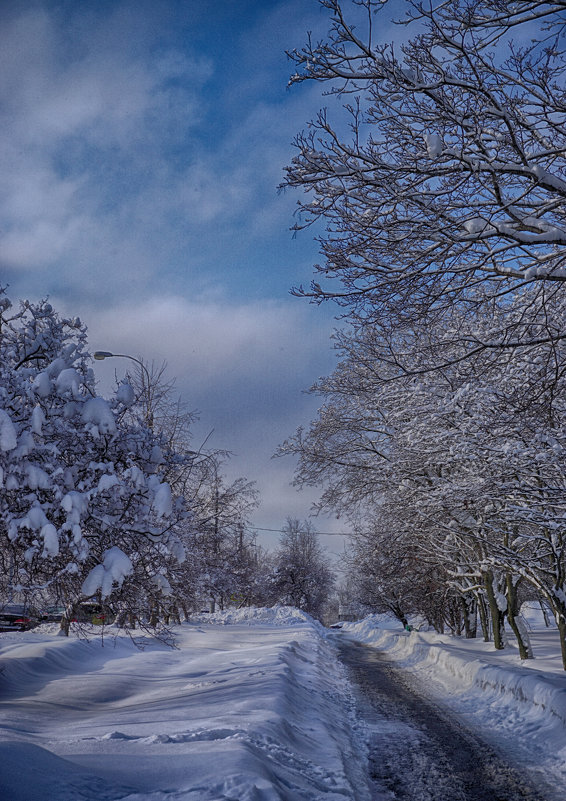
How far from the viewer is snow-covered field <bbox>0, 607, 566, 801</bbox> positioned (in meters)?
3.69

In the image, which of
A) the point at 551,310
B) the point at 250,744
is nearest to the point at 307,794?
the point at 250,744

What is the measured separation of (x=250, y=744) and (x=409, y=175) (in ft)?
18.3

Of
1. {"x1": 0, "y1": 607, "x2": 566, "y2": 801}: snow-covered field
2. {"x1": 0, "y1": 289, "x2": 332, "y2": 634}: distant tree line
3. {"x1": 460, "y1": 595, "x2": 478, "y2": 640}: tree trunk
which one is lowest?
{"x1": 460, "y1": 595, "x2": 478, "y2": 640}: tree trunk

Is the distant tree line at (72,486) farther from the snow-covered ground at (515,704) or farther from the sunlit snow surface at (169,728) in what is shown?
the snow-covered ground at (515,704)

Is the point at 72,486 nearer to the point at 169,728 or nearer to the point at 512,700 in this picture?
the point at 169,728

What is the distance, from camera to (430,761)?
21.9ft

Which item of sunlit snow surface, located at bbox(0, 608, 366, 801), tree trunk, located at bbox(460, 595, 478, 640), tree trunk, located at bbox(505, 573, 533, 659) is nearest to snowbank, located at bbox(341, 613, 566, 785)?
tree trunk, located at bbox(505, 573, 533, 659)

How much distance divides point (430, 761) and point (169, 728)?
320cm

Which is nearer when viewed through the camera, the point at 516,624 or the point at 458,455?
the point at 458,455

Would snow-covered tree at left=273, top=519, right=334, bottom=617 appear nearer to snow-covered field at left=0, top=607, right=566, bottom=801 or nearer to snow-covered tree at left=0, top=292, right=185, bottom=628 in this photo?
snow-covered field at left=0, top=607, right=566, bottom=801

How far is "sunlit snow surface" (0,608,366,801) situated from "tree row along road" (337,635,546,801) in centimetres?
35

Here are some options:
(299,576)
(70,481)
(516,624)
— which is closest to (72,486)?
(70,481)

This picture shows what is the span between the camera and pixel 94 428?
5887 mm

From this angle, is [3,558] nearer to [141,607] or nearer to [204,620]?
[141,607]
